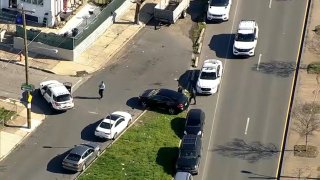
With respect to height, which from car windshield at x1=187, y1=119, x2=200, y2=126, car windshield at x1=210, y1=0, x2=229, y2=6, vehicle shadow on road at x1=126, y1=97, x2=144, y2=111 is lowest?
vehicle shadow on road at x1=126, y1=97, x2=144, y2=111

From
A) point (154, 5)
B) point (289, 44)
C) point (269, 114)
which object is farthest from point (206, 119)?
point (154, 5)

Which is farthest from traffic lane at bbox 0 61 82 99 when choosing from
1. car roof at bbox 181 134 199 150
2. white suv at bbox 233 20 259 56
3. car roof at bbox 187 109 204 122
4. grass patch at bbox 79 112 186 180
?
white suv at bbox 233 20 259 56

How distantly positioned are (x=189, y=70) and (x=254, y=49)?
6.54 meters

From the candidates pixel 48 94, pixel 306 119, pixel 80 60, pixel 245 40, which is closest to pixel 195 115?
pixel 306 119

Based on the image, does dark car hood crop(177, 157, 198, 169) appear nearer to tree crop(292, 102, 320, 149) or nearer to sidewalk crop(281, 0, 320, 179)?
sidewalk crop(281, 0, 320, 179)

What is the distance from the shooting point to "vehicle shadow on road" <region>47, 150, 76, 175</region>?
5899cm

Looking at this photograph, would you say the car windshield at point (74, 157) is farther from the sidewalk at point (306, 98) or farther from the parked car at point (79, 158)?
the sidewalk at point (306, 98)

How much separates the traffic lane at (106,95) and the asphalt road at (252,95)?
3.67 metres

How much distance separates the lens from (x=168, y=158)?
60156 millimetres

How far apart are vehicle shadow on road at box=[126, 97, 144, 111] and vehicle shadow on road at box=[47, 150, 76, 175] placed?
8.11m

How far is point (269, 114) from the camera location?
65.7 meters

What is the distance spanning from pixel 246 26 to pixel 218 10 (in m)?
4.22

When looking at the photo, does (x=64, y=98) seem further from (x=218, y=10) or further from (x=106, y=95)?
(x=218, y=10)

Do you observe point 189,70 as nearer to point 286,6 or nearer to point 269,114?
point 269,114
